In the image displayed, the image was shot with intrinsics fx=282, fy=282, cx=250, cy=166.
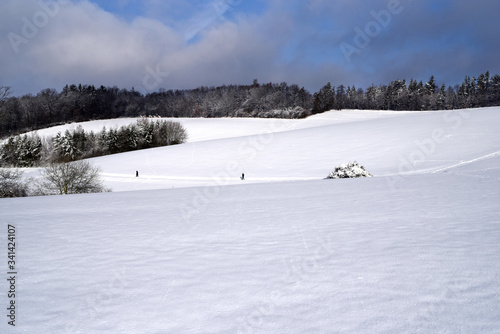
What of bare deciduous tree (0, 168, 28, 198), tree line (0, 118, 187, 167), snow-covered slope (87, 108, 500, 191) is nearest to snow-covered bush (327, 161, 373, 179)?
snow-covered slope (87, 108, 500, 191)

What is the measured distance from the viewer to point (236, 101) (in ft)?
381

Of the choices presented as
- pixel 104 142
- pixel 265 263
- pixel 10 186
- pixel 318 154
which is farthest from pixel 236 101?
pixel 265 263

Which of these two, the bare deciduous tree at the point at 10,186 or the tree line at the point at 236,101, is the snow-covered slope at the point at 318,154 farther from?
the tree line at the point at 236,101

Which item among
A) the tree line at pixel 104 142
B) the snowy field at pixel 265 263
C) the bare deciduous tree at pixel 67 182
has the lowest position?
the snowy field at pixel 265 263

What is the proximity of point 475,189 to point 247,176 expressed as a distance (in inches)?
895

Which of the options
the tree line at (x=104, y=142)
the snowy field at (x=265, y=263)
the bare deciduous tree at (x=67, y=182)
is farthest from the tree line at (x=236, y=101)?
the snowy field at (x=265, y=263)

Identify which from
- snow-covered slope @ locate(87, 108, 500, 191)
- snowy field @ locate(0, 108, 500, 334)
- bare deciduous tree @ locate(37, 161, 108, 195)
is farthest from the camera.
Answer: snow-covered slope @ locate(87, 108, 500, 191)

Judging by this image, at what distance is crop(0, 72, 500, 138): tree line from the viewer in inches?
3740

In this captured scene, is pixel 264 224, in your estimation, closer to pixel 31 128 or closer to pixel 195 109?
pixel 31 128

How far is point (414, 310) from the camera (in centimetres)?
307

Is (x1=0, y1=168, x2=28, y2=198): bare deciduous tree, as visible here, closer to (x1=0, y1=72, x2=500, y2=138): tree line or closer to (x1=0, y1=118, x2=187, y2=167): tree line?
(x1=0, y1=118, x2=187, y2=167): tree line

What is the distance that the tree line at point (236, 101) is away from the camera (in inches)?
3740

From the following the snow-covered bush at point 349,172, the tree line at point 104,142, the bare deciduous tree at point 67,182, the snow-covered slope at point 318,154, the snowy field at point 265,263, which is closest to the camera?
the snowy field at point 265,263

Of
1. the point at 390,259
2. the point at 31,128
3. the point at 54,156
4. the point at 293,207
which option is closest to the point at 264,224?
the point at 293,207
